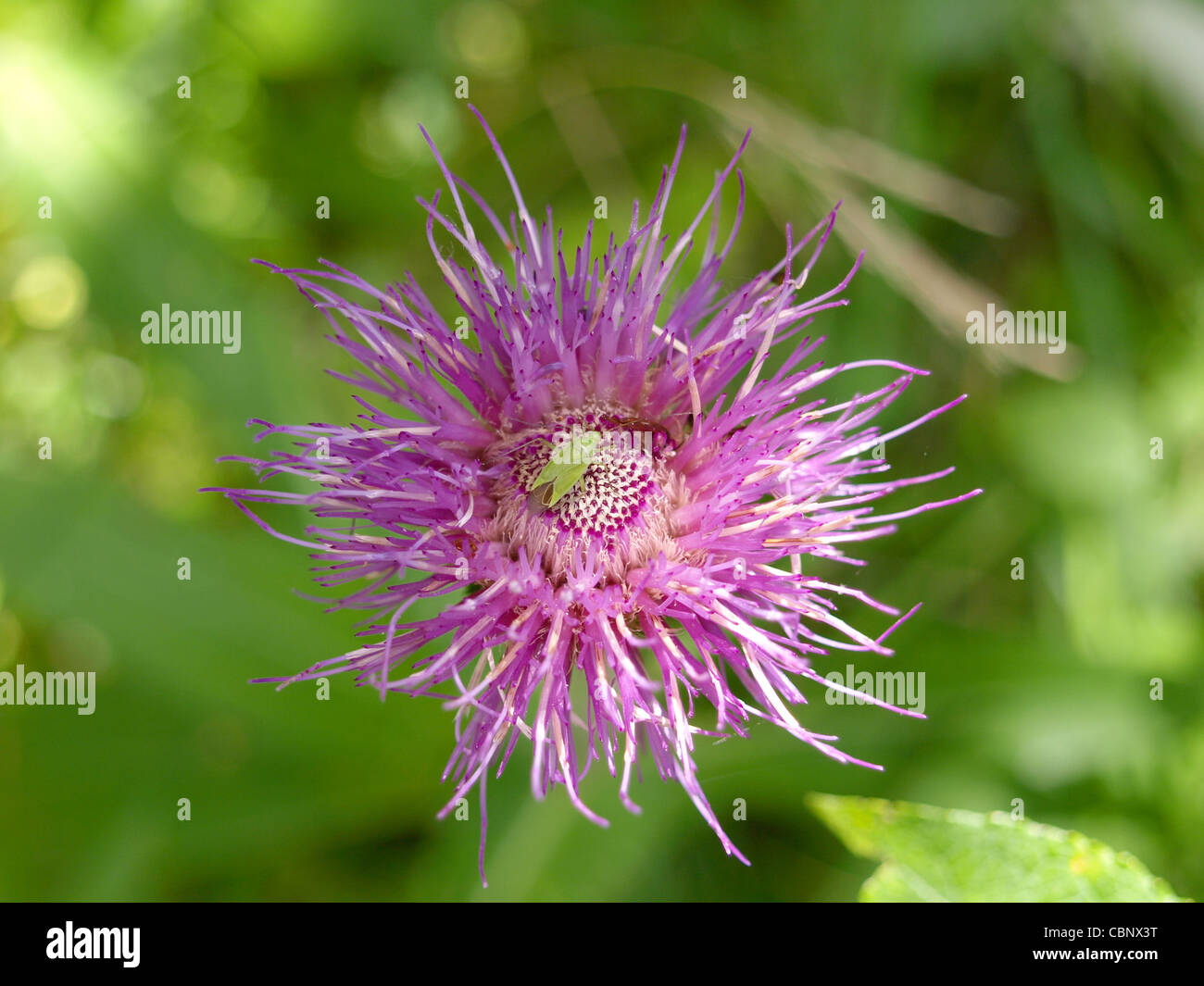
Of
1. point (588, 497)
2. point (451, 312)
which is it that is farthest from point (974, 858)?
point (451, 312)

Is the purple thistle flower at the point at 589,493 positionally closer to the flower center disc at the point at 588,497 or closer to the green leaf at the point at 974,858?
the flower center disc at the point at 588,497

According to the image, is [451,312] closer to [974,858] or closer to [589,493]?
[589,493]

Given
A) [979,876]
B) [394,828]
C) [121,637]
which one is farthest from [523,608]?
[394,828]

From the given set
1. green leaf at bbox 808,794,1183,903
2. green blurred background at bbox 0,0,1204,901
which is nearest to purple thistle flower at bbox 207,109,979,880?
green leaf at bbox 808,794,1183,903

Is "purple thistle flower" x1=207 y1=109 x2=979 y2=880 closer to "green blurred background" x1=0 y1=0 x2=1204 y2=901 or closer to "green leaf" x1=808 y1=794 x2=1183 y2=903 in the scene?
"green leaf" x1=808 y1=794 x2=1183 y2=903

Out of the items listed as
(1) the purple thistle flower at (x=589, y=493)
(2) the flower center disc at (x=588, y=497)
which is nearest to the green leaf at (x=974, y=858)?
(1) the purple thistle flower at (x=589, y=493)
